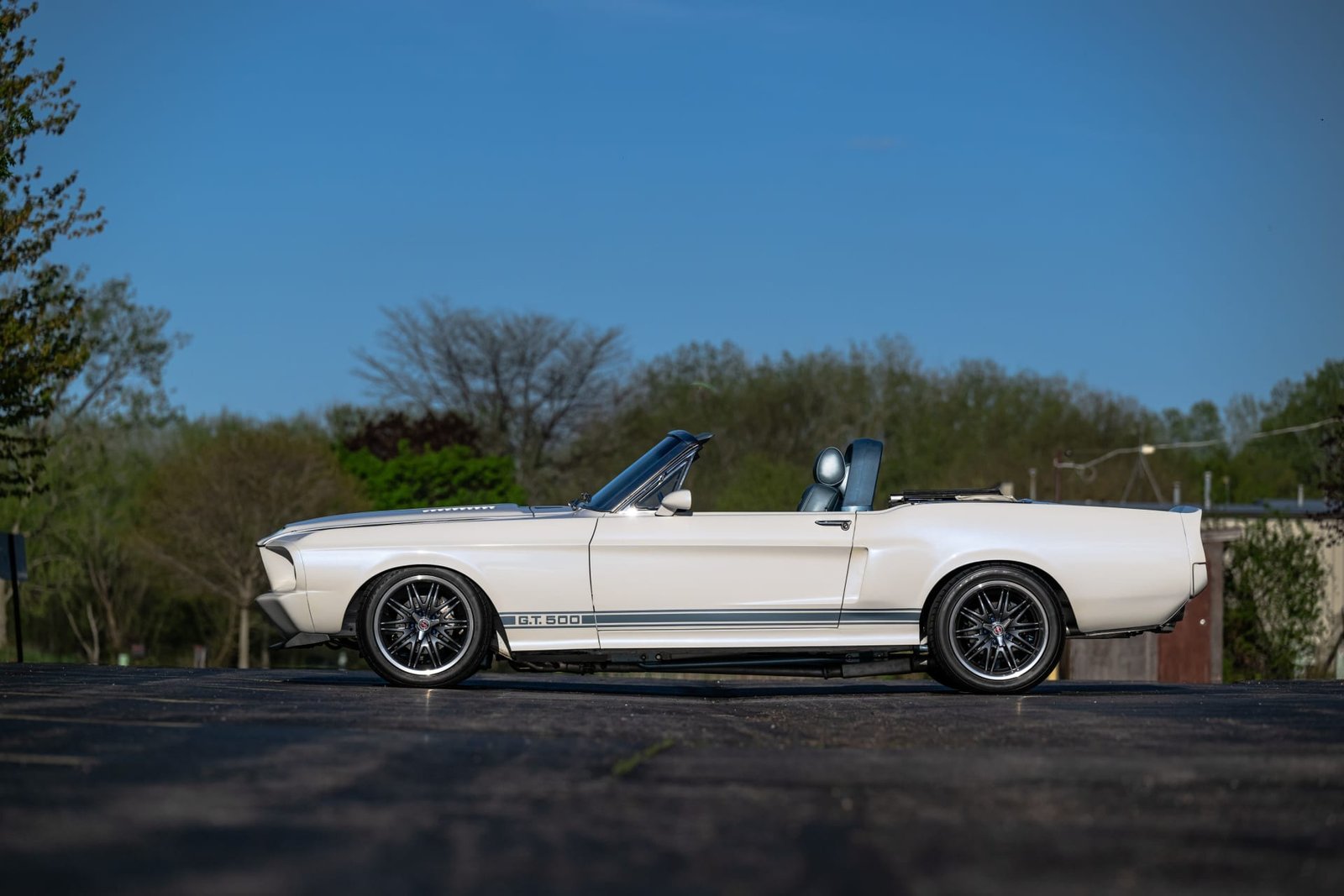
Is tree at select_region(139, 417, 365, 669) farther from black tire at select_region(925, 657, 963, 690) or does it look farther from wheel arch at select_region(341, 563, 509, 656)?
black tire at select_region(925, 657, 963, 690)

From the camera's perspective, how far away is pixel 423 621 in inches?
381

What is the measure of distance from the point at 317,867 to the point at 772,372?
6086 cm

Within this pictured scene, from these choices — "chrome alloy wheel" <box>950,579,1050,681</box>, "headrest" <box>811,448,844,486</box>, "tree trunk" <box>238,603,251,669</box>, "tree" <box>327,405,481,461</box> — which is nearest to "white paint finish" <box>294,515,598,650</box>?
"headrest" <box>811,448,844,486</box>

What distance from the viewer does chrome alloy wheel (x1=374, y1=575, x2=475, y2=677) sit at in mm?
9656

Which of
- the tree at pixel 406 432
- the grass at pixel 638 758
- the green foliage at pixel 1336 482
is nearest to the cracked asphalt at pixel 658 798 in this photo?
the grass at pixel 638 758

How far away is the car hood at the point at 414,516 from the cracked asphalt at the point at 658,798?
174 cm

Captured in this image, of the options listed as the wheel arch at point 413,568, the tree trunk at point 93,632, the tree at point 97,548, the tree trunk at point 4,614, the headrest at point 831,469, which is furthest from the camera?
the tree trunk at point 93,632

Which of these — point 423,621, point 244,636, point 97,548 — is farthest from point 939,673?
point 97,548

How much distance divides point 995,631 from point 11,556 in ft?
45.8

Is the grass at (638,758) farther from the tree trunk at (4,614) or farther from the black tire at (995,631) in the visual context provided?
the tree trunk at (4,614)

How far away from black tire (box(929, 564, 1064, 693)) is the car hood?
2.31 m

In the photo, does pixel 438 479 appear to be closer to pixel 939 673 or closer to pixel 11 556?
pixel 11 556

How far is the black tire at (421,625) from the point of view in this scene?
963cm

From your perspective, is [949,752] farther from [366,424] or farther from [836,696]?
[366,424]
